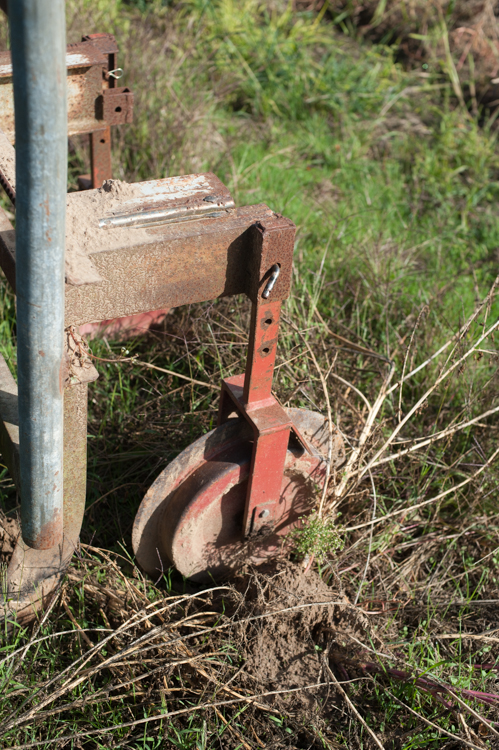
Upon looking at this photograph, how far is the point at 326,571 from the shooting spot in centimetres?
242

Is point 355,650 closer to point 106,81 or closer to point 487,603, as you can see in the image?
point 487,603

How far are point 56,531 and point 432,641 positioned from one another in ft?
4.34

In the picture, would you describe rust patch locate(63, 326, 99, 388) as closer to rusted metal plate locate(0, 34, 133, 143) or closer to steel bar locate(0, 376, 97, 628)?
Answer: steel bar locate(0, 376, 97, 628)

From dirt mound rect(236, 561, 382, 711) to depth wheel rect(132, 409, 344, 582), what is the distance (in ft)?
0.44

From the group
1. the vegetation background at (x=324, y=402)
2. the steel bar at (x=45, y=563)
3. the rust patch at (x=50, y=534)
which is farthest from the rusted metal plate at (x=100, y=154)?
the rust patch at (x=50, y=534)

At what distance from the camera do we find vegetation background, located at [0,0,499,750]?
6.50 ft

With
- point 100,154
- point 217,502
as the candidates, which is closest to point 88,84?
point 100,154

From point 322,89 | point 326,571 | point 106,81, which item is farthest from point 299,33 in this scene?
point 326,571

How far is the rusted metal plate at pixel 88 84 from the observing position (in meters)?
2.35

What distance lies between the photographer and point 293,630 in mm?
2127

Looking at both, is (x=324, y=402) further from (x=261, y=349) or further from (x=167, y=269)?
(x=167, y=269)

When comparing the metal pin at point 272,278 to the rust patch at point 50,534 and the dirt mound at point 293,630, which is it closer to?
the rust patch at point 50,534

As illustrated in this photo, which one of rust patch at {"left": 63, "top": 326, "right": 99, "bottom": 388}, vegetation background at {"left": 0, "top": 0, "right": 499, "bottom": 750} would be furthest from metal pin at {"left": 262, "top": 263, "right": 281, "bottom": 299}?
vegetation background at {"left": 0, "top": 0, "right": 499, "bottom": 750}

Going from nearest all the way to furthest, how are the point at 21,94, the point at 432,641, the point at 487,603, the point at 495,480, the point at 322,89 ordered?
the point at 21,94 < the point at 432,641 < the point at 487,603 < the point at 495,480 < the point at 322,89
